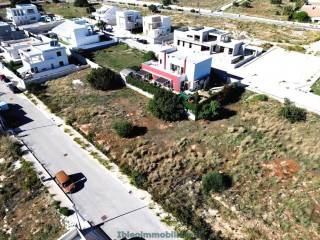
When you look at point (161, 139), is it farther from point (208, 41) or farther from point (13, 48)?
point (13, 48)

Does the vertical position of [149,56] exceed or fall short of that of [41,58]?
it falls short

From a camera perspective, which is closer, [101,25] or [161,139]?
[161,139]

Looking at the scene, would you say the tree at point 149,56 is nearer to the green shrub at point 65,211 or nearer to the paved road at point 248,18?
the green shrub at point 65,211

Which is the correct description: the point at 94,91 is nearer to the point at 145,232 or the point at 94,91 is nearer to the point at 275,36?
the point at 145,232

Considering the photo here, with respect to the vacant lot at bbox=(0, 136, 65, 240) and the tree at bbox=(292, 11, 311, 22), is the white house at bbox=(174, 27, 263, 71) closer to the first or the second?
the tree at bbox=(292, 11, 311, 22)

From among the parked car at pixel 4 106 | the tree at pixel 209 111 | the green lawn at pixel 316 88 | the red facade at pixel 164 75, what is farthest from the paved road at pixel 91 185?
the green lawn at pixel 316 88

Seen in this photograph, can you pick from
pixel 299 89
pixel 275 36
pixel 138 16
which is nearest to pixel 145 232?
pixel 299 89

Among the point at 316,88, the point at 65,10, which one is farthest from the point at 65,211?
the point at 65,10
